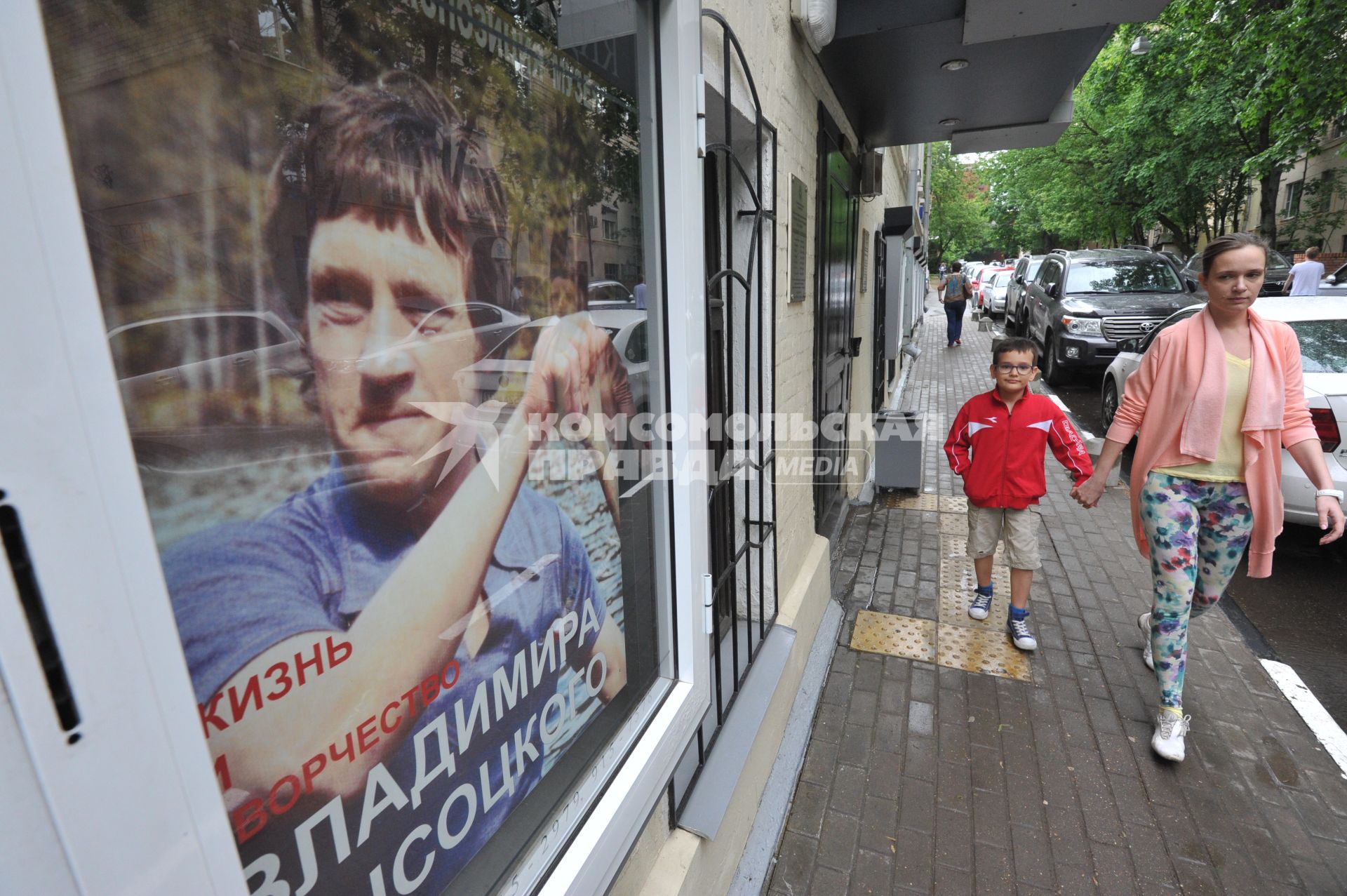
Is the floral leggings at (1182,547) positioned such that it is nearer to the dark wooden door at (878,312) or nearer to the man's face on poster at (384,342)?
the man's face on poster at (384,342)

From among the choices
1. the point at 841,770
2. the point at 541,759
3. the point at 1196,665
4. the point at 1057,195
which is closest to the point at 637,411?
the point at 541,759

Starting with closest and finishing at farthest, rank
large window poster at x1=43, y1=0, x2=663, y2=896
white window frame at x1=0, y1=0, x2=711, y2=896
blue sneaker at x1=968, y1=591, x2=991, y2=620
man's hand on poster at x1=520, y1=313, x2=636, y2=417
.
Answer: white window frame at x1=0, y1=0, x2=711, y2=896, large window poster at x1=43, y1=0, x2=663, y2=896, man's hand on poster at x1=520, y1=313, x2=636, y2=417, blue sneaker at x1=968, y1=591, x2=991, y2=620

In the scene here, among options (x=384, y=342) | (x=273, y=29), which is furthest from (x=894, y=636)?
(x=273, y=29)

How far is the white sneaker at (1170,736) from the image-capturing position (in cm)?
282

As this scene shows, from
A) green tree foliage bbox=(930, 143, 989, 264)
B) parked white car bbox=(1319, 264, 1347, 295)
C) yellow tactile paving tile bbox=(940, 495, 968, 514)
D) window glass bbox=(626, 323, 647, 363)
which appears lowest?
yellow tactile paving tile bbox=(940, 495, 968, 514)

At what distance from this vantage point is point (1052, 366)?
1090cm

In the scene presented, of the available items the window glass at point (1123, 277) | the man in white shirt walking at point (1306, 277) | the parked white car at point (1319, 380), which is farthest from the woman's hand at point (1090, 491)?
the man in white shirt walking at point (1306, 277)

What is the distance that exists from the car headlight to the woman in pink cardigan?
835 centimetres

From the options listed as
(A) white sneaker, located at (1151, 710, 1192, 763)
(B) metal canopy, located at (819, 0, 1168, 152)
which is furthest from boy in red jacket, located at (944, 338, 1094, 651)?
(B) metal canopy, located at (819, 0, 1168, 152)

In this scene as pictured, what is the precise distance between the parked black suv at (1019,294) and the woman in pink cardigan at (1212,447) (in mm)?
13522

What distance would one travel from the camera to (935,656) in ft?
12.1

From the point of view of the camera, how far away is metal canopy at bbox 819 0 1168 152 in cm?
314

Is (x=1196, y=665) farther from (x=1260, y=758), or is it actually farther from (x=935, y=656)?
(x=935, y=656)

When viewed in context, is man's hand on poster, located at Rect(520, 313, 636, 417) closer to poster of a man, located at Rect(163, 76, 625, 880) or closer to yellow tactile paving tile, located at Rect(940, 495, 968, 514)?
poster of a man, located at Rect(163, 76, 625, 880)
